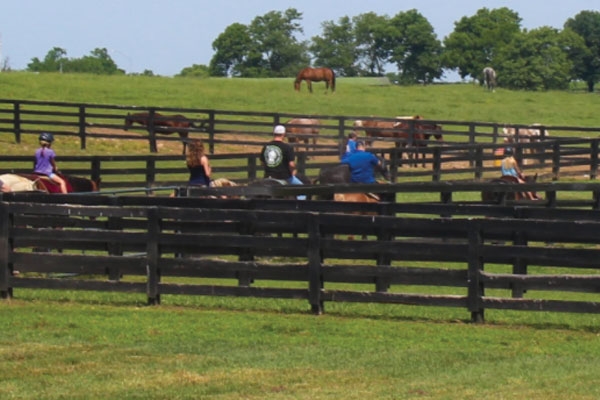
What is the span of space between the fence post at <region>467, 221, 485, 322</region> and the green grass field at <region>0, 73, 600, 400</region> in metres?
0.18

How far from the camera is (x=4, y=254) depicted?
1547 cm

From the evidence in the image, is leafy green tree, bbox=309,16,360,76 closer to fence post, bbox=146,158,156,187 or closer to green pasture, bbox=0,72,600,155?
green pasture, bbox=0,72,600,155

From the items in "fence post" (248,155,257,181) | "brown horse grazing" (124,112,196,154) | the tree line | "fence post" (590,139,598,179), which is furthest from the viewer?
the tree line

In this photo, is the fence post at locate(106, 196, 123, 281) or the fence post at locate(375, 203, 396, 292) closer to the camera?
the fence post at locate(375, 203, 396, 292)

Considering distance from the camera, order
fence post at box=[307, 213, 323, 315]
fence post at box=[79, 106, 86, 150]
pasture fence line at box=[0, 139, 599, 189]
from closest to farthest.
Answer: fence post at box=[307, 213, 323, 315] → pasture fence line at box=[0, 139, 599, 189] → fence post at box=[79, 106, 86, 150]

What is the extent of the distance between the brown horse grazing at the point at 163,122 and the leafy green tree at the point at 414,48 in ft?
344

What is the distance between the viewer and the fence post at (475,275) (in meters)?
14.0

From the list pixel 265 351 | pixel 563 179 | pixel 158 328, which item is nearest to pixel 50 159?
pixel 158 328

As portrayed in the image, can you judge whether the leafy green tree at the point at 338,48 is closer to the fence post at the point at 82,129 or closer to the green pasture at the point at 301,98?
A: the green pasture at the point at 301,98

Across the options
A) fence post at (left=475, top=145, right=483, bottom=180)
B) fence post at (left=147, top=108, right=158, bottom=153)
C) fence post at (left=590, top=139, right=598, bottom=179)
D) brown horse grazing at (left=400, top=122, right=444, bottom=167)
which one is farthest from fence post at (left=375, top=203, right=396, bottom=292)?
brown horse grazing at (left=400, top=122, right=444, bottom=167)

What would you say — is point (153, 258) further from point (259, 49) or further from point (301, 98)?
point (259, 49)

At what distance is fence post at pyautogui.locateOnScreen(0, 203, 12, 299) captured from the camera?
15.4 metres

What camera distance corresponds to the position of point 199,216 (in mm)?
15227

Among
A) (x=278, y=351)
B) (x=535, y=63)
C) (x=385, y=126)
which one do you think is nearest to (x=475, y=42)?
(x=535, y=63)
